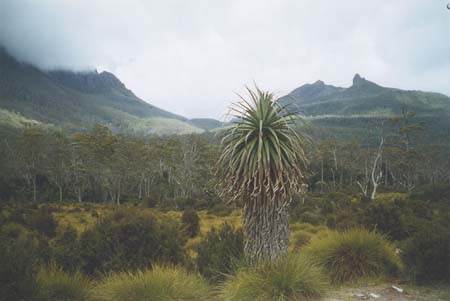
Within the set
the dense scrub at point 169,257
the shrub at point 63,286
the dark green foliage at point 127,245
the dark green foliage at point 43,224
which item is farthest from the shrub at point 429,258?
the dark green foliage at point 43,224

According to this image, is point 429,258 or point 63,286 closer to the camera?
point 63,286

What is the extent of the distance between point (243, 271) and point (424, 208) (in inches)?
560

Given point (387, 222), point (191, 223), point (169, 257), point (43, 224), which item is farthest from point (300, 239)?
point (43, 224)

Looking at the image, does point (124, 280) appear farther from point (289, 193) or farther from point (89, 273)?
point (289, 193)

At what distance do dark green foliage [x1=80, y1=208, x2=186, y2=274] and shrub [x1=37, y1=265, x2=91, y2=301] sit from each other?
4.19 ft

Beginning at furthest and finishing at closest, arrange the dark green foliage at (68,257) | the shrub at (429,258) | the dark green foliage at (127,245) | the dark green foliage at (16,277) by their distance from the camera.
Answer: the dark green foliage at (68,257)
the dark green foliage at (127,245)
the shrub at (429,258)
the dark green foliage at (16,277)

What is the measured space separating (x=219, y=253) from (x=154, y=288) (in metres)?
2.19

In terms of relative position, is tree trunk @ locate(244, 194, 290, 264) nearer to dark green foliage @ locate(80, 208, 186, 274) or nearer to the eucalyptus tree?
the eucalyptus tree

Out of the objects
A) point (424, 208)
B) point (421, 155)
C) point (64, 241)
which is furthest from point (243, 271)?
point (421, 155)

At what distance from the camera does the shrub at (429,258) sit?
6691 millimetres

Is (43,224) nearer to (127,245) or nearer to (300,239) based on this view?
(127,245)

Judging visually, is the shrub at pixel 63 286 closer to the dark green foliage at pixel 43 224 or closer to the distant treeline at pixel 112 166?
the dark green foliage at pixel 43 224

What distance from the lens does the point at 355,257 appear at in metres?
7.32

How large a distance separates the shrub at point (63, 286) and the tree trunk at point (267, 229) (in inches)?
134
